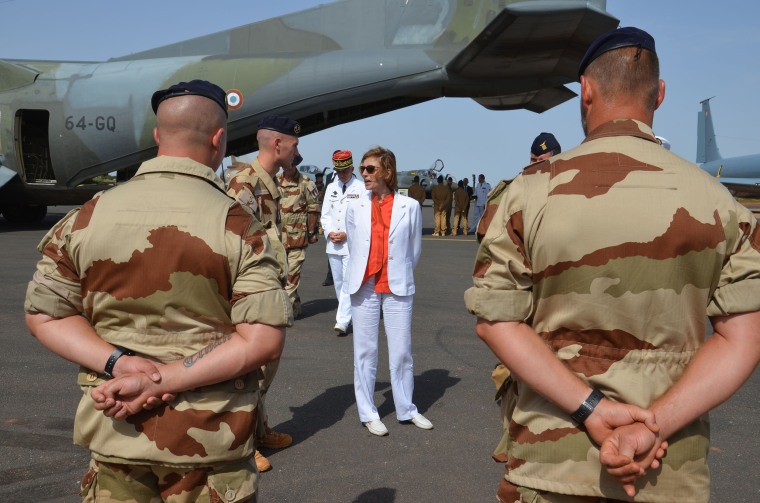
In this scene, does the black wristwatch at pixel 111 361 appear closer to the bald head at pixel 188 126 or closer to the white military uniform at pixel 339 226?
the bald head at pixel 188 126

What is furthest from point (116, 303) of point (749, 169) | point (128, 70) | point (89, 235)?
point (749, 169)

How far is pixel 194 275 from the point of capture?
208 centimetres

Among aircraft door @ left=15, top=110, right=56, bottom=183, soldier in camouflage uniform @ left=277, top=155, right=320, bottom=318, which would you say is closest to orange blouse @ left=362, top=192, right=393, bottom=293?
soldier in camouflage uniform @ left=277, top=155, right=320, bottom=318

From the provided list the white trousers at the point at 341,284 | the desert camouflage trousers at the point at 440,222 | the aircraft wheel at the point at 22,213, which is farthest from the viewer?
the desert camouflage trousers at the point at 440,222

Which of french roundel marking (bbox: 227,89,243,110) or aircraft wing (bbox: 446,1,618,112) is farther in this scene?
french roundel marking (bbox: 227,89,243,110)

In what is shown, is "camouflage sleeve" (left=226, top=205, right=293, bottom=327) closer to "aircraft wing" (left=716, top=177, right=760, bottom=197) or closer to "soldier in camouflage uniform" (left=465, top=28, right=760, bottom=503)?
"soldier in camouflage uniform" (left=465, top=28, right=760, bottom=503)

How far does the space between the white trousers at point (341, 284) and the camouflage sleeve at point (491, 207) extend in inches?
218

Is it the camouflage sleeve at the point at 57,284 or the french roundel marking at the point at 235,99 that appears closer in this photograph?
the camouflage sleeve at the point at 57,284

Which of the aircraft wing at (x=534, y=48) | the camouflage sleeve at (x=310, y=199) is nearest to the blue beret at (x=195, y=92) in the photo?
the camouflage sleeve at (x=310, y=199)

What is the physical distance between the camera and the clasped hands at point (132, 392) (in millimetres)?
2023

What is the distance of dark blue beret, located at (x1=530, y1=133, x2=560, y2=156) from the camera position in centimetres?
541

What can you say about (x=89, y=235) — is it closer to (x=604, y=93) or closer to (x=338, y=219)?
(x=604, y=93)

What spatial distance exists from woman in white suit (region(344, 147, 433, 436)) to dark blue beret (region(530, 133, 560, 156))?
3.81 ft

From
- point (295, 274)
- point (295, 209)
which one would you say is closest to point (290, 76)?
point (295, 209)
